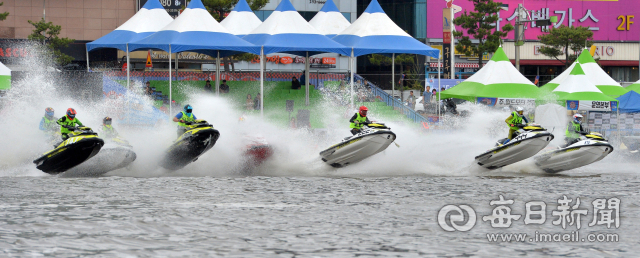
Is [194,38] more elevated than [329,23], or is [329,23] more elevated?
[329,23]

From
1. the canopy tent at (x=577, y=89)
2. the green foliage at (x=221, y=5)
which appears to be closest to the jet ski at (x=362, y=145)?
the canopy tent at (x=577, y=89)

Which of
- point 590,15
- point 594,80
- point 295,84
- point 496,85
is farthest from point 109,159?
point 590,15

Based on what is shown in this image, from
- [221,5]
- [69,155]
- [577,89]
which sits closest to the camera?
[69,155]

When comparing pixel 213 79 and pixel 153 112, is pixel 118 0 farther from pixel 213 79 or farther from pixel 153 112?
pixel 153 112

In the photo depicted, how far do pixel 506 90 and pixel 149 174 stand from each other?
14080mm

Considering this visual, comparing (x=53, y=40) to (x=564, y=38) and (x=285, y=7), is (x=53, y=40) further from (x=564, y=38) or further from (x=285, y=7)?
(x=564, y=38)

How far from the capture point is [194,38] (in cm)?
2417

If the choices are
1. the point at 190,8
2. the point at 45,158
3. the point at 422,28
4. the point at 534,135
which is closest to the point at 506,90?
the point at 534,135

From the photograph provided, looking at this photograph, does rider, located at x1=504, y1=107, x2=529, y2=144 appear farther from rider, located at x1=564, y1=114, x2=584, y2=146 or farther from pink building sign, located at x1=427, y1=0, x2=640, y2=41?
pink building sign, located at x1=427, y1=0, x2=640, y2=41

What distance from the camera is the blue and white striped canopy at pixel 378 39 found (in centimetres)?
2597

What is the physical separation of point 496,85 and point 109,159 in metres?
15.1

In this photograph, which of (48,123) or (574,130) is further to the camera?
(574,130)

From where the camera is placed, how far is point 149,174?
18.4m

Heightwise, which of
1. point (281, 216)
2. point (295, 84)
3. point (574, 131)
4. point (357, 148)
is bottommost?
point (281, 216)
